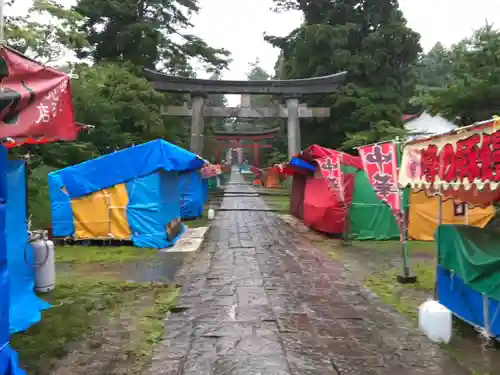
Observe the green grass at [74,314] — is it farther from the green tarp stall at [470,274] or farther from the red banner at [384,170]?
the red banner at [384,170]

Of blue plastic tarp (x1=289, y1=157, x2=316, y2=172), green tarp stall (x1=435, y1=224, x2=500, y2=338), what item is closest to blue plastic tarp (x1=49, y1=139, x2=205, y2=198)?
blue plastic tarp (x1=289, y1=157, x2=316, y2=172)

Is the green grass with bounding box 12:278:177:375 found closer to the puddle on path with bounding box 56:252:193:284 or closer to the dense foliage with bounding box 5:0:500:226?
the puddle on path with bounding box 56:252:193:284

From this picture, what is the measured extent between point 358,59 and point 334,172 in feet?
45.8

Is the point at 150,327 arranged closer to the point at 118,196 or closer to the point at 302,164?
the point at 118,196

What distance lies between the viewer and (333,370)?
4242 millimetres

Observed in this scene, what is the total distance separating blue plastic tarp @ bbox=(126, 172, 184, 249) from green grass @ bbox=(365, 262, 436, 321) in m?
5.13

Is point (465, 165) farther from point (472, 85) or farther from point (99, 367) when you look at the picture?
point (472, 85)

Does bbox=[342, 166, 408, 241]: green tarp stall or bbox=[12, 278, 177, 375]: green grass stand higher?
bbox=[342, 166, 408, 241]: green tarp stall

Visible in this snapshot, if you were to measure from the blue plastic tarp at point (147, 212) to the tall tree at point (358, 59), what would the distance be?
1348 centimetres

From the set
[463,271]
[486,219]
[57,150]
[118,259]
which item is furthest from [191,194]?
[463,271]

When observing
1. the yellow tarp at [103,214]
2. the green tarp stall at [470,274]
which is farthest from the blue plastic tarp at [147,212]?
the green tarp stall at [470,274]

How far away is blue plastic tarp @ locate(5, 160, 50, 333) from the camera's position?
5.07m

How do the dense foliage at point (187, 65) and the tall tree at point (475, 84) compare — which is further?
the dense foliage at point (187, 65)

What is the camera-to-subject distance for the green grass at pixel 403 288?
6.37 m
